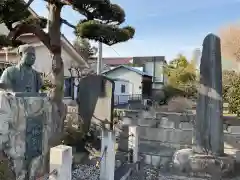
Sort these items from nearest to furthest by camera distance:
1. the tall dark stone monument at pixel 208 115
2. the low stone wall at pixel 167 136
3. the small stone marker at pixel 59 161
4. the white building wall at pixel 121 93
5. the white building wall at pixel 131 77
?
the small stone marker at pixel 59 161 < the tall dark stone monument at pixel 208 115 < the low stone wall at pixel 167 136 < the white building wall at pixel 121 93 < the white building wall at pixel 131 77

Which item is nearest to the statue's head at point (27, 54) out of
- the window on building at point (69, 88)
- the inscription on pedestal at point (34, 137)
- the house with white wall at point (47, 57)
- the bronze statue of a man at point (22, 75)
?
the bronze statue of a man at point (22, 75)

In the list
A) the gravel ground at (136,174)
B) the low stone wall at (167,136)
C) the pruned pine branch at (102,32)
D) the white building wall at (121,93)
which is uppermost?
the pruned pine branch at (102,32)

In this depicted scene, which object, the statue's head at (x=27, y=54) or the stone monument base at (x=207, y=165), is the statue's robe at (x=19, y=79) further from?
the stone monument base at (x=207, y=165)

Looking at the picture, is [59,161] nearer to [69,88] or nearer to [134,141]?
[134,141]

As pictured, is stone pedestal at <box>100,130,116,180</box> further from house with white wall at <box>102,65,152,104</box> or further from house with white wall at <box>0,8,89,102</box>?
house with white wall at <box>102,65,152,104</box>

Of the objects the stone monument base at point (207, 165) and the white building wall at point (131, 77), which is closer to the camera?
the stone monument base at point (207, 165)

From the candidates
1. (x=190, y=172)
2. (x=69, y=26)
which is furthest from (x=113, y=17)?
(x=190, y=172)

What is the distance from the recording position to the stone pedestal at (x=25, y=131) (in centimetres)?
325

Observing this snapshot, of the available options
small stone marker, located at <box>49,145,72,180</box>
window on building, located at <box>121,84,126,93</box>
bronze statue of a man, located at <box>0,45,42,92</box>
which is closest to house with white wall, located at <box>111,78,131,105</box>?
window on building, located at <box>121,84,126,93</box>

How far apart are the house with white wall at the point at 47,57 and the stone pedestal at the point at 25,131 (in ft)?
31.8

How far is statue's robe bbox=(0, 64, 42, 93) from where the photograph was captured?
3590 millimetres

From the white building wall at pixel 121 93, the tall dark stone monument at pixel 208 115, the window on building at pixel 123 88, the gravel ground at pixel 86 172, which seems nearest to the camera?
the gravel ground at pixel 86 172

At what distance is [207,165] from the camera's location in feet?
21.6

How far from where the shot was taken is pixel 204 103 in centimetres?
714
